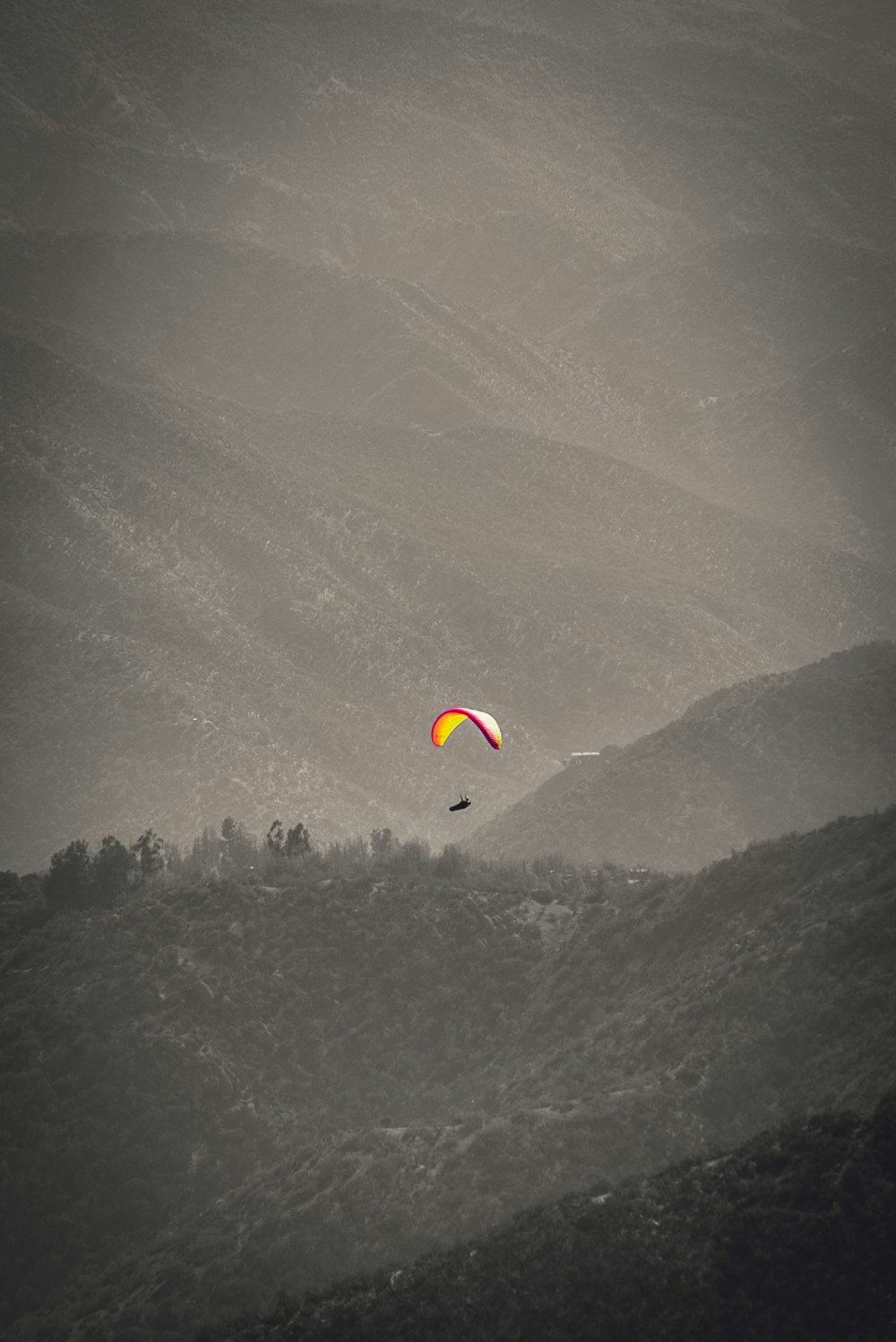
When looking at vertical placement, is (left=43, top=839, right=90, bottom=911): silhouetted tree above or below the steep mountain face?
below

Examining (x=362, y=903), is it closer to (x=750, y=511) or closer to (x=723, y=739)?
(x=723, y=739)

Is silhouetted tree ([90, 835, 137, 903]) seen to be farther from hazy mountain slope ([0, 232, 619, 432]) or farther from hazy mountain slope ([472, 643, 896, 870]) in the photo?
hazy mountain slope ([0, 232, 619, 432])

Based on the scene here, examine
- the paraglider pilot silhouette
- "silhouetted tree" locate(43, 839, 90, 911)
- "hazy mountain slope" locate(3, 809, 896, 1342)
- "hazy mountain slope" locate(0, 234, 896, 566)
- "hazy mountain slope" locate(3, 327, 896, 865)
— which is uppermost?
"hazy mountain slope" locate(0, 234, 896, 566)

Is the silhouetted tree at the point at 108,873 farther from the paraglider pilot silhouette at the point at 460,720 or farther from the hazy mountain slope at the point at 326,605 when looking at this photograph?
the hazy mountain slope at the point at 326,605

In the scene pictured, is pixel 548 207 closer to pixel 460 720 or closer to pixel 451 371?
pixel 451 371

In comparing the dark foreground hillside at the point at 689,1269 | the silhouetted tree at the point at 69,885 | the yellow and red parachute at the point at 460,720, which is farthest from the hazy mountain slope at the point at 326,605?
the dark foreground hillside at the point at 689,1269

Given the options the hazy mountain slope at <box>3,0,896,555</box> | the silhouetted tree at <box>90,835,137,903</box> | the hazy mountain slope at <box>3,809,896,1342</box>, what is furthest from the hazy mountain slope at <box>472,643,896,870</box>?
the hazy mountain slope at <box>3,0,896,555</box>
